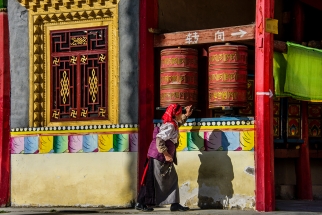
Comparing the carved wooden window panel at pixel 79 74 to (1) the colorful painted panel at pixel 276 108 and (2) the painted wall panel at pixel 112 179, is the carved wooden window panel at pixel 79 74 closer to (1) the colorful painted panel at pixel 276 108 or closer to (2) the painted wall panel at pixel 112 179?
(2) the painted wall panel at pixel 112 179

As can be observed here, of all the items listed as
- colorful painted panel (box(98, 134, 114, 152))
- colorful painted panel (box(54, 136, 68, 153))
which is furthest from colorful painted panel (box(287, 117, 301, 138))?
colorful painted panel (box(54, 136, 68, 153))

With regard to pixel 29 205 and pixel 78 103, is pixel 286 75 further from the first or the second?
pixel 29 205

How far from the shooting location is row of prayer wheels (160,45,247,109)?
43.5ft

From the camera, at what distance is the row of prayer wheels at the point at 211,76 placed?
43.5 ft

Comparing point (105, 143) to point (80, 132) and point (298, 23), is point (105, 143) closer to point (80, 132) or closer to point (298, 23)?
point (80, 132)

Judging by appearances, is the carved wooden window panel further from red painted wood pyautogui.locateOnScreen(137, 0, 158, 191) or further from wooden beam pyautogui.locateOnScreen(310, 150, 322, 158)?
wooden beam pyautogui.locateOnScreen(310, 150, 322, 158)

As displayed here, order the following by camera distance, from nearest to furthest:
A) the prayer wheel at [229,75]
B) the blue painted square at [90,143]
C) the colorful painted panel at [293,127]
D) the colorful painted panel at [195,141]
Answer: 1. the prayer wheel at [229,75]
2. the colorful painted panel at [195,141]
3. the blue painted square at [90,143]
4. the colorful painted panel at [293,127]

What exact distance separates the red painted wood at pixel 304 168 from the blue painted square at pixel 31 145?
4541 millimetres

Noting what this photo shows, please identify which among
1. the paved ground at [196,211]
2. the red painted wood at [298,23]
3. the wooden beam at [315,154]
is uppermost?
the red painted wood at [298,23]

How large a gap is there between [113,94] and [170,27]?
1.49 meters

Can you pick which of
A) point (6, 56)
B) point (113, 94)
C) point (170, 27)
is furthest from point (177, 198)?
point (6, 56)

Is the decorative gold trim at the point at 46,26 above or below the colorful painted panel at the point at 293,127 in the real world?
above

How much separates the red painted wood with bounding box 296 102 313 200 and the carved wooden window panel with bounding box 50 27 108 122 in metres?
3.67

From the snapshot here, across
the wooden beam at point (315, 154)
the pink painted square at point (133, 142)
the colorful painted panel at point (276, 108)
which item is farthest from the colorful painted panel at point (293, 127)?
the pink painted square at point (133, 142)
